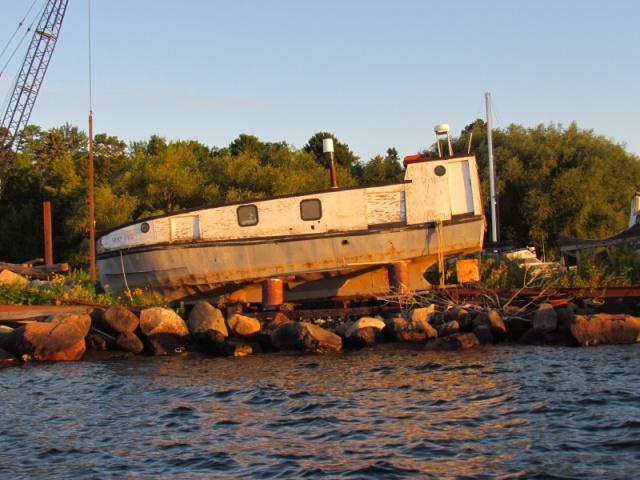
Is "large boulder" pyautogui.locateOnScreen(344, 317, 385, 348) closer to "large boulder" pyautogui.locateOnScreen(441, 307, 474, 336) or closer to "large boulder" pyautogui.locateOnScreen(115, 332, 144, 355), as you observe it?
"large boulder" pyautogui.locateOnScreen(441, 307, 474, 336)

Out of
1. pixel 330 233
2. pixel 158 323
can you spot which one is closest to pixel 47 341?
pixel 158 323

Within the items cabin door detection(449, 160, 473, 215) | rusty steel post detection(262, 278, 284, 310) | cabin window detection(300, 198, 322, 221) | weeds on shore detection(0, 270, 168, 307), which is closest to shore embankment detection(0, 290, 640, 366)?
rusty steel post detection(262, 278, 284, 310)

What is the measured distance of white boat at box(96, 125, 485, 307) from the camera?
803 inches

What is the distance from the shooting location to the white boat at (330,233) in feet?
66.9

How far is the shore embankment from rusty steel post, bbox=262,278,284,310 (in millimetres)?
606

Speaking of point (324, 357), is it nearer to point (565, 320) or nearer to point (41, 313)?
point (565, 320)

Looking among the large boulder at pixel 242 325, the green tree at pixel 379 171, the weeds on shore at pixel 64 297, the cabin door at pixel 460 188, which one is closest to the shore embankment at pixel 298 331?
the large boulder at pixel 242 325

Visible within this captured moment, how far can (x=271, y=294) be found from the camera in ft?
66.4

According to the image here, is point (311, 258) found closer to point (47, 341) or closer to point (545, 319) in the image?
point (545, 319)

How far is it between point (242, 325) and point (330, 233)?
354cm

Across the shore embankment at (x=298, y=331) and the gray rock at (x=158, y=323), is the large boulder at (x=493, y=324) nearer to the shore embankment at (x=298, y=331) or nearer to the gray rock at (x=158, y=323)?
the shore embankment at (x=298, y=331)

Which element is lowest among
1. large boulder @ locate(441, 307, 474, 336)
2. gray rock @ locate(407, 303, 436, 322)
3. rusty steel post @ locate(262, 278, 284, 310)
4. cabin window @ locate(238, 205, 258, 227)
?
large boulder @ locate(441, 307, 474, 336)

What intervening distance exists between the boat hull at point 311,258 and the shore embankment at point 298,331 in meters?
1.63

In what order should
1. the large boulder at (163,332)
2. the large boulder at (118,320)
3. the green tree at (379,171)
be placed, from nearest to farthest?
the large boulder at (163,332), the large boulder at (118,320), the green tree at (379,171)
